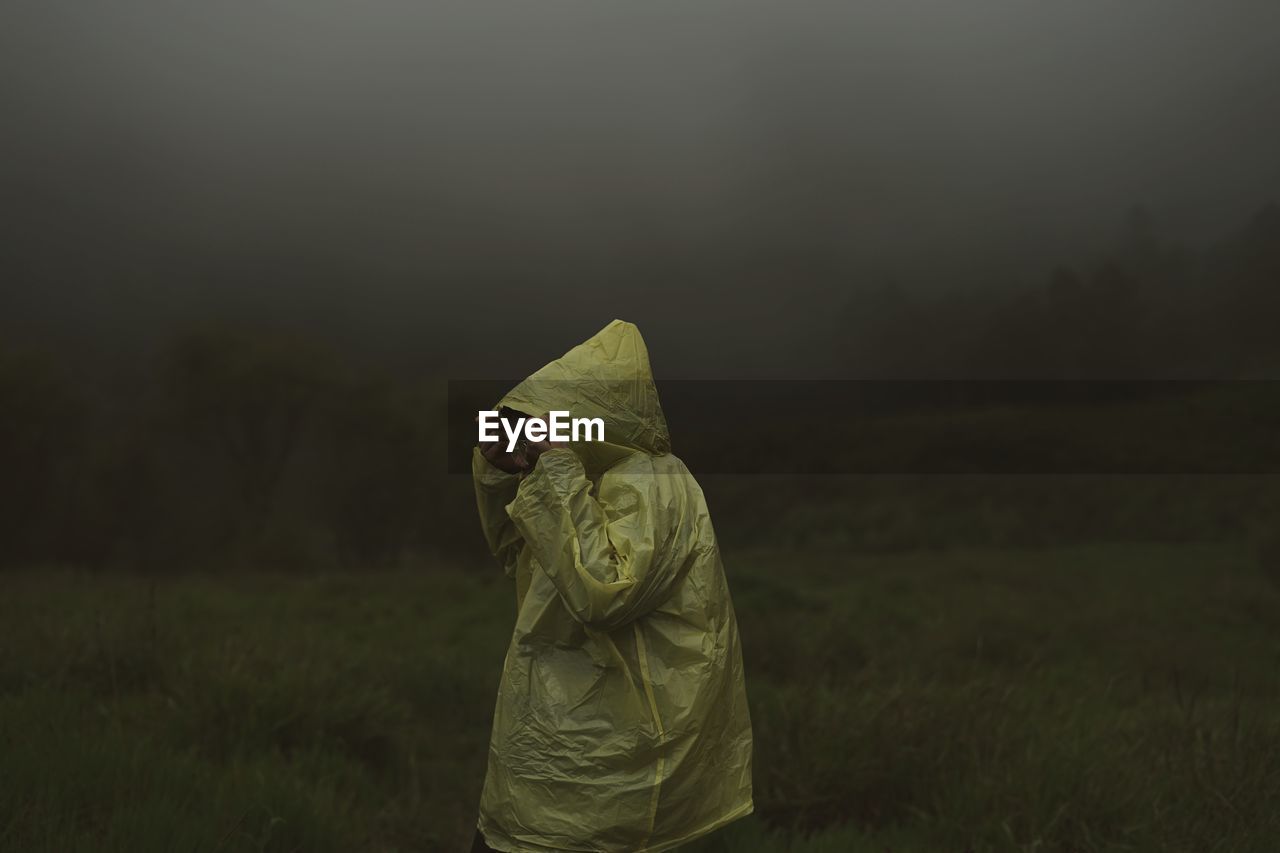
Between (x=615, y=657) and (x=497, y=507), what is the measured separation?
1.91 feet

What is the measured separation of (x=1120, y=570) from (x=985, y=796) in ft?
40.2

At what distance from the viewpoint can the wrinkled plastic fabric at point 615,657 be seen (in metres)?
2.00

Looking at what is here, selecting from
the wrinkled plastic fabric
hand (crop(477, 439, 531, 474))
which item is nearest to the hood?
the wrinkled plastic fabric

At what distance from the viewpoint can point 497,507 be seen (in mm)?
2432

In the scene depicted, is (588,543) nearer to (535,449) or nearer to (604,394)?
(535,449)

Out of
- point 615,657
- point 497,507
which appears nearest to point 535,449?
point 497,507

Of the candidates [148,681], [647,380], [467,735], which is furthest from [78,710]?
[647,380]

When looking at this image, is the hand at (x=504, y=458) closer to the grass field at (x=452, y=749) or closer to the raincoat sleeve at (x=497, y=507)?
the raincoat sleeve at (x=497, y=507)

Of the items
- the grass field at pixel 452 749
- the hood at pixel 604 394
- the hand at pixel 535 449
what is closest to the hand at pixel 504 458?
the hand at pixel 535 449

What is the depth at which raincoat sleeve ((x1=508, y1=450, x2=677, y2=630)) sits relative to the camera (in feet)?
6.31

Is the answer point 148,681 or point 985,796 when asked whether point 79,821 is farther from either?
point 985,796

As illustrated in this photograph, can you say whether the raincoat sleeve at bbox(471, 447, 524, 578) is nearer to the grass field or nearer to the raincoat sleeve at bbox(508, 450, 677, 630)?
the raincoat sleeve at bbox(508, 450, 677, 630)

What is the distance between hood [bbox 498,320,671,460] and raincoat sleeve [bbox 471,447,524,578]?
0.78ft

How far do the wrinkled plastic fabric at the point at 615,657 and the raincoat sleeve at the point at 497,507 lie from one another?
24 centimetres
